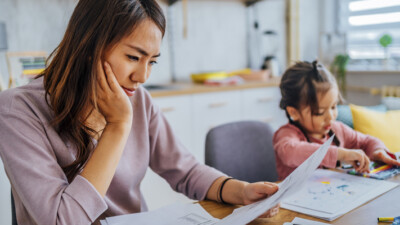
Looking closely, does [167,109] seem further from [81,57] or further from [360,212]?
[360,212]

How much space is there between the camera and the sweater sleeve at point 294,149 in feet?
4.14

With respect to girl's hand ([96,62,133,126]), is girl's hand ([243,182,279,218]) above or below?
below

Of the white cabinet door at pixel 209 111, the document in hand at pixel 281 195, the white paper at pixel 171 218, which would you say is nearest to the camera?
the document in hand at pixel 281 195

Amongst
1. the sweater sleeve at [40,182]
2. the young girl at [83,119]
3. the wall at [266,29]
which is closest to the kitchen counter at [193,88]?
the wall at [266,29]

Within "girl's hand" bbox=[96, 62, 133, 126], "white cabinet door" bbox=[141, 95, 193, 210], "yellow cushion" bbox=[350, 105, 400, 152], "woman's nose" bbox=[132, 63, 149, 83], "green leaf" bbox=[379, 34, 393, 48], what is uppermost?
"green leaf" bbox=[379, 34, 393, 48]

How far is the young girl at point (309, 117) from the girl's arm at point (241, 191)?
37cm

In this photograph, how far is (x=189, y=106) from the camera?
275 centimetres

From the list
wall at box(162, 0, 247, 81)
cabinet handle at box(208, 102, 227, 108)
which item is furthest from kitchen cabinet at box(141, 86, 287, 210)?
wall at box(162, 0, 247, 81)

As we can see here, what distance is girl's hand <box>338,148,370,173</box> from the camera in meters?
1.19

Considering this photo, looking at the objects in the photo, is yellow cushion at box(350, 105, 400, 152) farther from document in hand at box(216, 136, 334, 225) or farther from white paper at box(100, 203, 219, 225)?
white paper at box(100, 203, 219, 225)

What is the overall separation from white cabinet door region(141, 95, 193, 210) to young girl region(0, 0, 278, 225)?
59.5 inches

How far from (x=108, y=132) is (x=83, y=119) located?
11cm

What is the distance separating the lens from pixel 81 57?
0.91 m

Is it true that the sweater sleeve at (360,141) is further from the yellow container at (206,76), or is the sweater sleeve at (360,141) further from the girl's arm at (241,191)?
the yellow container at (206,76)
